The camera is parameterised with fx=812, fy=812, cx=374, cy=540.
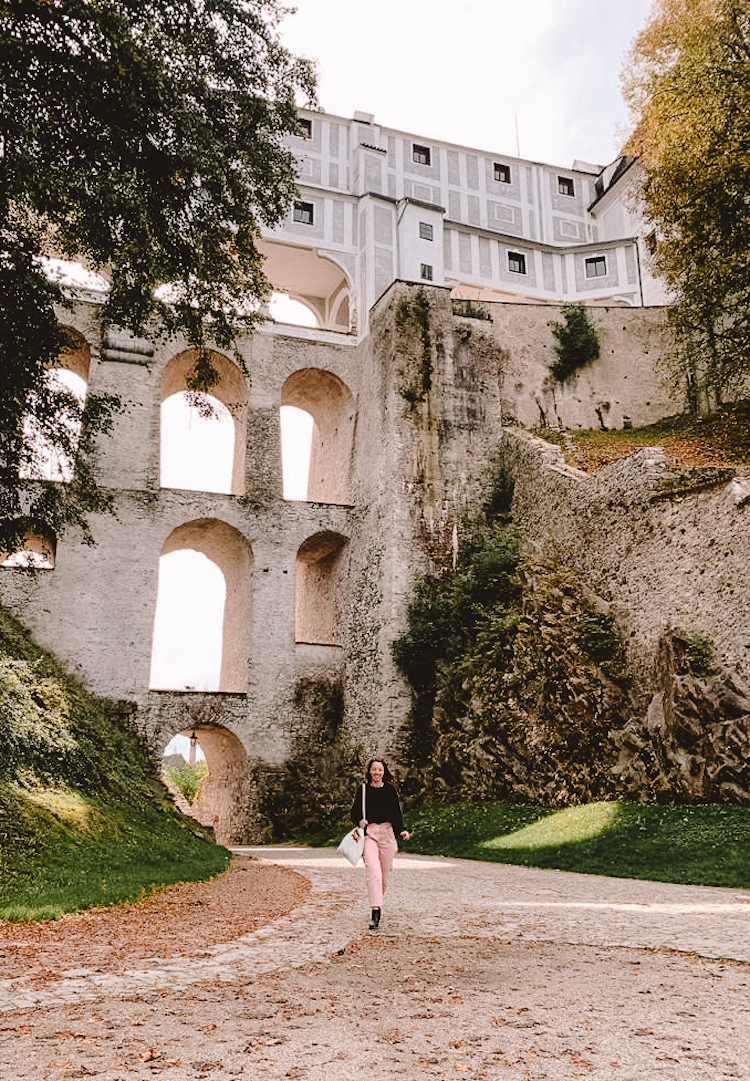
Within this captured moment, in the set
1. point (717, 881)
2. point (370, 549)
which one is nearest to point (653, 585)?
point (717, 881)

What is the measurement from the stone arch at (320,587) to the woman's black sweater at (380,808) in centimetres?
1714

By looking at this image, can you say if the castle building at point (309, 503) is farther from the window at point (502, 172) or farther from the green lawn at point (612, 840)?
the window at point (502, 172)

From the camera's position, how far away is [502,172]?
41.6 meters

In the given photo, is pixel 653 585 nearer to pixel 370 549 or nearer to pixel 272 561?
pixel 370 549

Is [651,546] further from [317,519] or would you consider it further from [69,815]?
[69,815]

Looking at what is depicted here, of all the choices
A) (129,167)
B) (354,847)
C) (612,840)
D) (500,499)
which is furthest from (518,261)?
(354,847)

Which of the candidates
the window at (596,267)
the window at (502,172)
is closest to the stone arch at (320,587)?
the window at (596,267)

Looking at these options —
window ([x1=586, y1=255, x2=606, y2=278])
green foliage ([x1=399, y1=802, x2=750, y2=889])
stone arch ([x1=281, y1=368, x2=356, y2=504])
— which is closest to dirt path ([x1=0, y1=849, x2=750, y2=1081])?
green foliage ([x1=399, y1=802, x2=750, y2=889])

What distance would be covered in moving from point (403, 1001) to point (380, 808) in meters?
3.02

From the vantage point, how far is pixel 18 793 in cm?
1061

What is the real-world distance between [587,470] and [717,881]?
1410 cm

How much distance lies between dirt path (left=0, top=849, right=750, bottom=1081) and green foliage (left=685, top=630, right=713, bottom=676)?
295 inches

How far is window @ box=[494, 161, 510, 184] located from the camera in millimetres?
41344

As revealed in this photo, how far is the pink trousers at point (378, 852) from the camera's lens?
6.83 m
